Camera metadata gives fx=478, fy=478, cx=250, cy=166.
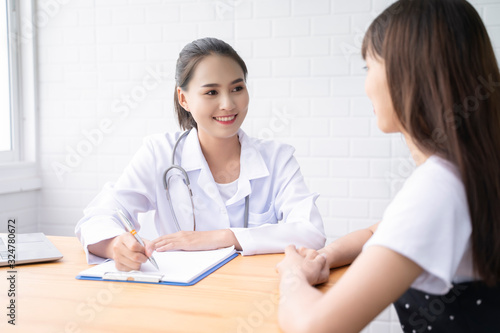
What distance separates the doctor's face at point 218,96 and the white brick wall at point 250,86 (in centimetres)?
106

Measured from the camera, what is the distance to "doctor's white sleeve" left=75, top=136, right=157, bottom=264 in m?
1.45

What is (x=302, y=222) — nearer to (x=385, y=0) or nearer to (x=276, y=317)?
(x=276, y=317)

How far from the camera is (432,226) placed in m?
0.73

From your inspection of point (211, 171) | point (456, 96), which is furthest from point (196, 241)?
point (456, 96)

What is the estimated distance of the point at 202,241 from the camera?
1.38m

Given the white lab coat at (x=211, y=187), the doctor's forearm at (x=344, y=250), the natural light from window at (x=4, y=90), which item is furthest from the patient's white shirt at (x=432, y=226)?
the natural light from window at (x=4, y=90)

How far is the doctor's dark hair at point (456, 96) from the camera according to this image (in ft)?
2.52

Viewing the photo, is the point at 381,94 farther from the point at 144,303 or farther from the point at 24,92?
the point at 24,92

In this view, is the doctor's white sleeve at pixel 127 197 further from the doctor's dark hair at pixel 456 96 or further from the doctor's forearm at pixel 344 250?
the doctor's dark hair at pixel 456 96

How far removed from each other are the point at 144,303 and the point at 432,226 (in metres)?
0.56

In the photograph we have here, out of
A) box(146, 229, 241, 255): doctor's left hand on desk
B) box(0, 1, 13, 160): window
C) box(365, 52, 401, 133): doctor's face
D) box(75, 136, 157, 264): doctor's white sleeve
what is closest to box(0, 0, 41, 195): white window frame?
box(0, 1, 13, 160): window

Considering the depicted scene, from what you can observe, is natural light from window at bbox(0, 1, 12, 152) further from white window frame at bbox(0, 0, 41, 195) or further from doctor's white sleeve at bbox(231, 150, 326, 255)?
doctor's white sleeve at bbox(231, 150, 326, 255)

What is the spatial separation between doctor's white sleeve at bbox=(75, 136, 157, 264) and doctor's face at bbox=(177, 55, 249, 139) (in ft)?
0.81

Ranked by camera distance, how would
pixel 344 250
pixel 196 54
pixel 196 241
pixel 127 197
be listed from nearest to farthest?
pixel 344 250 → pixel 196 241 → pixel 127 197 → pixel 196 54
